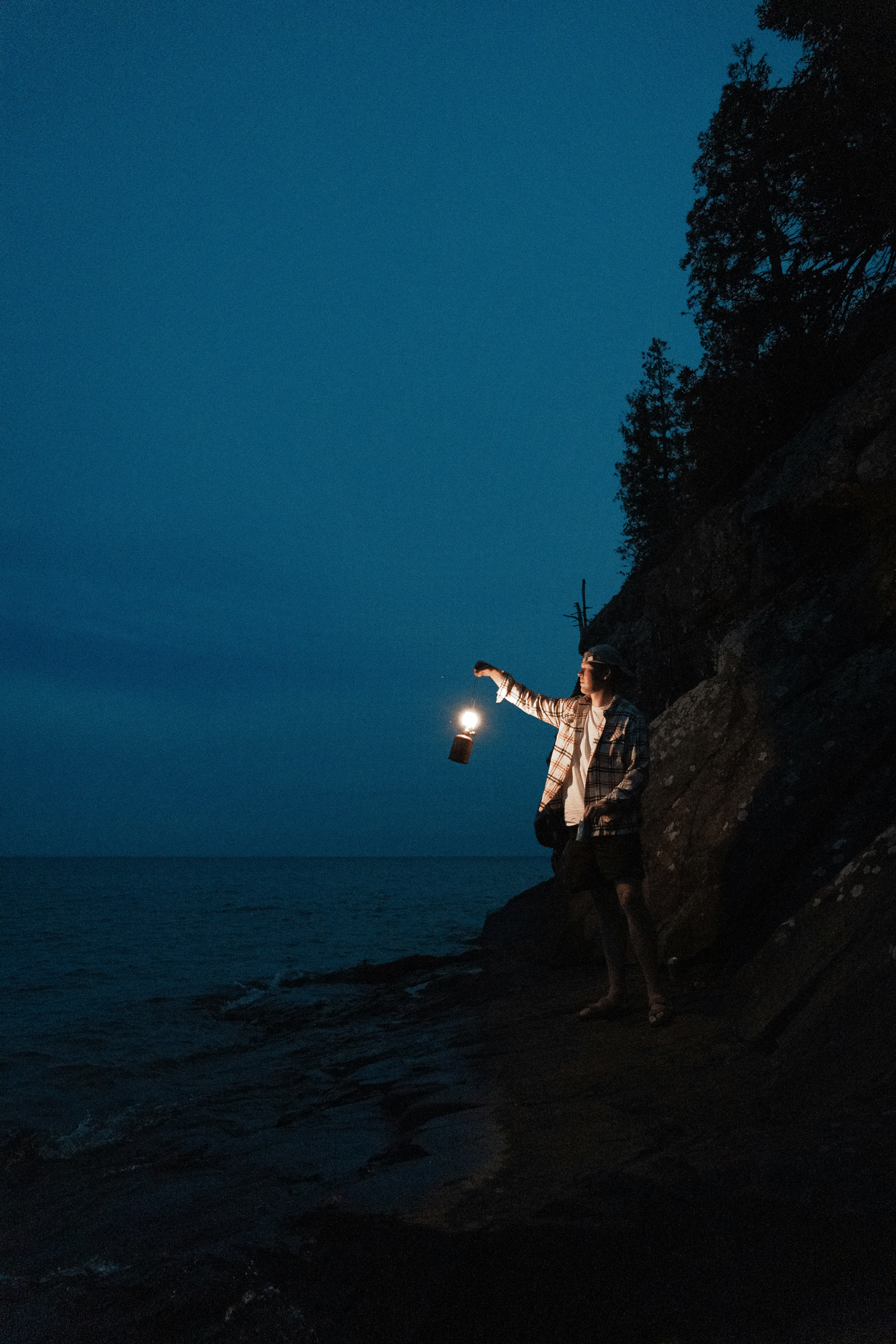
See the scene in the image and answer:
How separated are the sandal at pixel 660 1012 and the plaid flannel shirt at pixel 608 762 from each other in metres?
1.12

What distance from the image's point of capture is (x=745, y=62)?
1733 centimetres

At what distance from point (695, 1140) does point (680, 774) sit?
15.2 feet

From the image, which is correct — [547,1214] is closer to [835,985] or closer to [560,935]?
[835,985]

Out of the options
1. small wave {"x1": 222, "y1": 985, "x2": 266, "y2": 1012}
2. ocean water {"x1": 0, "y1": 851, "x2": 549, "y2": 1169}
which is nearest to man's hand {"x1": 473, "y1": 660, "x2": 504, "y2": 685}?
ocean water {"x1": 0, "y1": 851, "x2": 549, "y2": 1169}

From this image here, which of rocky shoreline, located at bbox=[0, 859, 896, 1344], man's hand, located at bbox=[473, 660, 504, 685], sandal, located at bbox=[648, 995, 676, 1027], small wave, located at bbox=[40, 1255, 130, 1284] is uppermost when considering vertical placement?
man's hand, located at bbox=[473, 660, 504, 685]

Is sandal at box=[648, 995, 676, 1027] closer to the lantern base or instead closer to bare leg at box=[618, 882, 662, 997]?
bare leg at box=[618, 882, 662, 997]

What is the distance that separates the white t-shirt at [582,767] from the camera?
593 centimetres

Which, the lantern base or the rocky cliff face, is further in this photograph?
the lantern base

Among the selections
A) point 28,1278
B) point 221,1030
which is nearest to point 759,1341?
point 28,1278

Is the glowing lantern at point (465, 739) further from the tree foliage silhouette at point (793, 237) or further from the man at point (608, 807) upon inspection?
the tree foliage silhouette at point (793, 237)

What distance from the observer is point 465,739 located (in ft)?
23.4

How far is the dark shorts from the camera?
5.59 metres

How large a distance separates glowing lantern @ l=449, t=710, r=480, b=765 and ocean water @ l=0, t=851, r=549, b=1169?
2992 mm

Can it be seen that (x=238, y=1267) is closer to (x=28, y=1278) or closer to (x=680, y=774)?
(x=28, y=1278)
